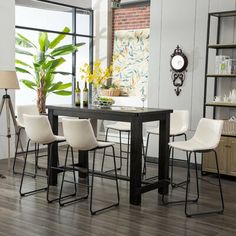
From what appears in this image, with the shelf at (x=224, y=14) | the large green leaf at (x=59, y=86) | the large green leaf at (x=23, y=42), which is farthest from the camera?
the large green leaf at (x=59, y=86)

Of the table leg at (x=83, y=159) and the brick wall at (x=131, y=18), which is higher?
the brick wall at (x=131, y=18)

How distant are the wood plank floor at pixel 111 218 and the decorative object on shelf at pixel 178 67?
2033mm

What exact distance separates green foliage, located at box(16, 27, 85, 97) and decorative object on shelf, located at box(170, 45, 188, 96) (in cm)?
229

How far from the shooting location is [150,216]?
4.09 meters

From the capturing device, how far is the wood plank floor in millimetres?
3689

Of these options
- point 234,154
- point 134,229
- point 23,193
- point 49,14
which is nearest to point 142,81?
point 49,14

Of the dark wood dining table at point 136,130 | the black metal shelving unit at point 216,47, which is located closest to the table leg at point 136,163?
the dark wood dining table at point 136,130

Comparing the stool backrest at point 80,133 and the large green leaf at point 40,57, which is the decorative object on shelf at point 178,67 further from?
the stool backrest at point 80,133

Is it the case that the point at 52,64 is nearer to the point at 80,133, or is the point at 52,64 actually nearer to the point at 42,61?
the point at 42,61

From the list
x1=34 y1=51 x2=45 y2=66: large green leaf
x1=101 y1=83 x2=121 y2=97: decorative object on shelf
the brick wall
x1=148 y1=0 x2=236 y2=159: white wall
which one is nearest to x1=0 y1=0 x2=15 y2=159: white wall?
x1=34 y1=51 x2=45 y2=66: large green leaf

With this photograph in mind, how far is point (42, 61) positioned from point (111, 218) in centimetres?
428

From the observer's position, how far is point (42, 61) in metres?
7.57

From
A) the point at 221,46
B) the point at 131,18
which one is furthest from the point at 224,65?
the point at 131,18

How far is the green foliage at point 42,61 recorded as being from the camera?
24.9 feet
